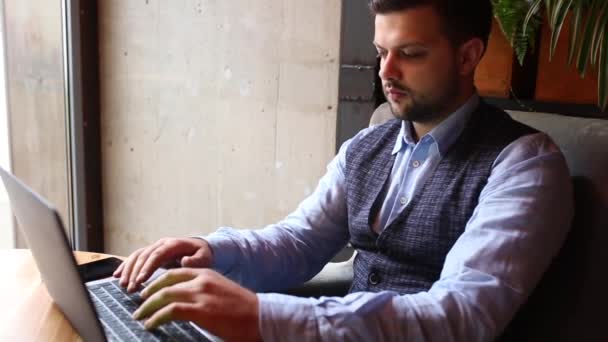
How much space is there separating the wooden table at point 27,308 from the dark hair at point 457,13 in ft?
2.70

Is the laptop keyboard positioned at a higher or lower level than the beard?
lower

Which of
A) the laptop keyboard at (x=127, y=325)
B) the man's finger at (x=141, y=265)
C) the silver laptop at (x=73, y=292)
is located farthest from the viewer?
the man's finger at (x=141, y=265)

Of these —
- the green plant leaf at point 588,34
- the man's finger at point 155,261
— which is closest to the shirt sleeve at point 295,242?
the man's finger at point 155,261

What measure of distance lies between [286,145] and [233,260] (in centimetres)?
99

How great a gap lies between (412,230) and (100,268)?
24.6 inches

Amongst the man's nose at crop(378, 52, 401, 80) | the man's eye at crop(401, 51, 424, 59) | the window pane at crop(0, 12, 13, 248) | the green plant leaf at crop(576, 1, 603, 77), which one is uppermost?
the green plant leaf at crop(576, 1, 603, 77)

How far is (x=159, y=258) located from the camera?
1.12m

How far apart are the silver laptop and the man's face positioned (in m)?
0.63

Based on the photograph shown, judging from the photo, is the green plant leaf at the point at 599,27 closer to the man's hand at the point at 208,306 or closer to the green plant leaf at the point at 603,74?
the green plant leaf at the point at 603,74

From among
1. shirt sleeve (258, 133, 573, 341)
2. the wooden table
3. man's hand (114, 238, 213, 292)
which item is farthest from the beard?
the wooden table

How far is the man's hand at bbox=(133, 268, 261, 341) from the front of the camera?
804mm

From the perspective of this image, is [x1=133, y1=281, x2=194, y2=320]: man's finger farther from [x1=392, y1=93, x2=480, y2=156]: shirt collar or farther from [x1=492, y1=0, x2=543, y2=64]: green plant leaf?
[x1=492, y1=0, x2=543, y2=64]: green plant leaf

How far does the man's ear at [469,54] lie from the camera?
124cm

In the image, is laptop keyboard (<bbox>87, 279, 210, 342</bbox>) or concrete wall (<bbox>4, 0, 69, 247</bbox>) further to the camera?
concrete wall (<bbox>4, 0, 69, 247</bbox>)
